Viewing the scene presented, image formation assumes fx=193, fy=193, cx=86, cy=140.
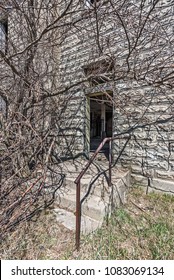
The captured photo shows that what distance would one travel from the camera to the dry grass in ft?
7.30

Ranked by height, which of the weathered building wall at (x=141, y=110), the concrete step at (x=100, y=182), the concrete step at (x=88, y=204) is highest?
the weathered building wall at (x=141, y=110)

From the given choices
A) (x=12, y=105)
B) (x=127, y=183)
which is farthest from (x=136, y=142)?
(x=12, y=105)

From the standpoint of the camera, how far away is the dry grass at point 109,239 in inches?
87.6

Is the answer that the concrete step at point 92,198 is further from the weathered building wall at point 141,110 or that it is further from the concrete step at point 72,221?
the weathered building wall at point 141,110

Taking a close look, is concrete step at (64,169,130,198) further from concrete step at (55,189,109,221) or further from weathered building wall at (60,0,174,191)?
weathered building wall at (60,0,174,191)

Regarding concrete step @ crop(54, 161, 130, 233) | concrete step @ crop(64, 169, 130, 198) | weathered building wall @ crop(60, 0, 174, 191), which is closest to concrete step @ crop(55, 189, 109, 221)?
concrete step @ crop(54, 161, 130, 233)

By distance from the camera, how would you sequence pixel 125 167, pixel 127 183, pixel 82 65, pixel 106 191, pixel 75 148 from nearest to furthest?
pixel 106 191 < pixel 127 183 < pixel 125 167 < pixel 82 65 < pixel 75 148

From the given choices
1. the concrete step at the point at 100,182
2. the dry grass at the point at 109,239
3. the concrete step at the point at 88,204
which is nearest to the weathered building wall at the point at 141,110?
the concrete step at the point at 100,182

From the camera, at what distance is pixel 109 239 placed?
2.40 meters

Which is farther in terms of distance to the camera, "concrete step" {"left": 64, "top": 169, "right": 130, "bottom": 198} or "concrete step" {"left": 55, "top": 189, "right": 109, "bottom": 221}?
"concrete step" {"left": 64, "top": 169, "right": 130, "bottom": 198}

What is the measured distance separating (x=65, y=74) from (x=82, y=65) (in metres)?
0.69

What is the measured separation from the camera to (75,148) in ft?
17.0

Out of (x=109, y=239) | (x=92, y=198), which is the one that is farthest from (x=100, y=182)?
(x=109, y=239)

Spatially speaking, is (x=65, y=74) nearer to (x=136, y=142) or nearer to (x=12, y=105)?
(x=12, y=105)
